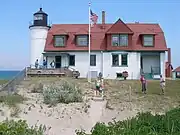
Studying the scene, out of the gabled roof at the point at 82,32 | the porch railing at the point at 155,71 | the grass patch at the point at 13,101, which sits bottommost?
the grass patch at the point at 13,101

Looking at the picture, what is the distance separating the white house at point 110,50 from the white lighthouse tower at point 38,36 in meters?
0.13

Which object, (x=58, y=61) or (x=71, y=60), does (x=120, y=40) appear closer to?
(x=71, y=60)

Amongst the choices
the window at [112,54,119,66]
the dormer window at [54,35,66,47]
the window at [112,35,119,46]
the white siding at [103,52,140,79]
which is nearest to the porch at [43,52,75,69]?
the dormer window at [54,35,66,47]

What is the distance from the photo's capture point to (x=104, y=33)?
141 ft

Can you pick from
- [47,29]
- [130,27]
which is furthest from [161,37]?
[47,29]

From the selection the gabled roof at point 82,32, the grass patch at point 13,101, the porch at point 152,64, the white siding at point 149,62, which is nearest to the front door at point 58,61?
the gabled roof at point 82,32

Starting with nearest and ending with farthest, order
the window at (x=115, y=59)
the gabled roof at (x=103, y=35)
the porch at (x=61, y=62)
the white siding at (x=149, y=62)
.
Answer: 1. the porch at (x=61, y=62)
2. the window at (x=115, y=59)
3. the gabled roof at (x=103, y=35)
4. the white siding at (x=149, y=62)

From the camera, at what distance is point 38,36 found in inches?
1751

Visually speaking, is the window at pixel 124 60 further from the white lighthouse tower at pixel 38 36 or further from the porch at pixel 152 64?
the white lighthouse tower at pixel 38 36

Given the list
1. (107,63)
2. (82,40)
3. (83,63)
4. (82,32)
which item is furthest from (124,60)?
(82,32)

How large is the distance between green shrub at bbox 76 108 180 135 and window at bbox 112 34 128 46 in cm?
2947

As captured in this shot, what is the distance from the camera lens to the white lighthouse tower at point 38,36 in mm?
44219

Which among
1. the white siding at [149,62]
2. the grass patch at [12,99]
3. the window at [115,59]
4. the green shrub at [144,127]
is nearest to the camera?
the green shrub at [144,127]

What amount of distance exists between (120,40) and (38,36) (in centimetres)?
1072
